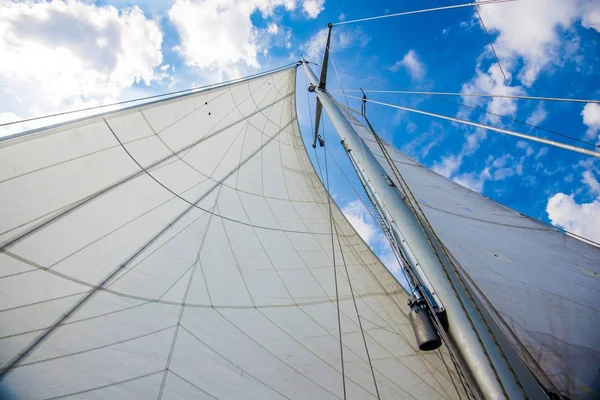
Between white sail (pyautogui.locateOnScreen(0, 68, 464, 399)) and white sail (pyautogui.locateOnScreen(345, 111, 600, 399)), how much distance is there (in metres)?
1.43

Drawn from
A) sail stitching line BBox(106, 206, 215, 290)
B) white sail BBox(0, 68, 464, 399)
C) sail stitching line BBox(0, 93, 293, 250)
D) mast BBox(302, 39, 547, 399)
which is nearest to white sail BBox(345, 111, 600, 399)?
mast BBox(302, 39, 547, 399)

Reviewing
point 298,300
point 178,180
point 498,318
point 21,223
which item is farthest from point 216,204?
point 498,318

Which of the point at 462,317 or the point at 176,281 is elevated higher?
the point at 176,281

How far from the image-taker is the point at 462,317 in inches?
87.3

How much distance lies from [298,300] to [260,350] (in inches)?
38.5

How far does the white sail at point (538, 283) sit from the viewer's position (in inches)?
90.7

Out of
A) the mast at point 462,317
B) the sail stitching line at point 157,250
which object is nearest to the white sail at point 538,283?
the mast at point 462,317

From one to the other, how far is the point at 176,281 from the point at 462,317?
2775 millimetres

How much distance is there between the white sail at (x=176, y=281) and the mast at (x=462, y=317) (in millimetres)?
1399

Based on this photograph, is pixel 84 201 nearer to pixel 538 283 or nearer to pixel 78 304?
pixel 78 304

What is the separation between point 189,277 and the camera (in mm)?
3031

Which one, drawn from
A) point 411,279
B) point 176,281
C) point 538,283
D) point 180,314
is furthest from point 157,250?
point 538,283

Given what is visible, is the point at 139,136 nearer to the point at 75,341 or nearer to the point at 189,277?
the point at 189,277

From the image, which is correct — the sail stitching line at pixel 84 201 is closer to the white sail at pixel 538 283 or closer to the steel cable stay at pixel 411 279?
the steel cable stay at pixel 411 279
